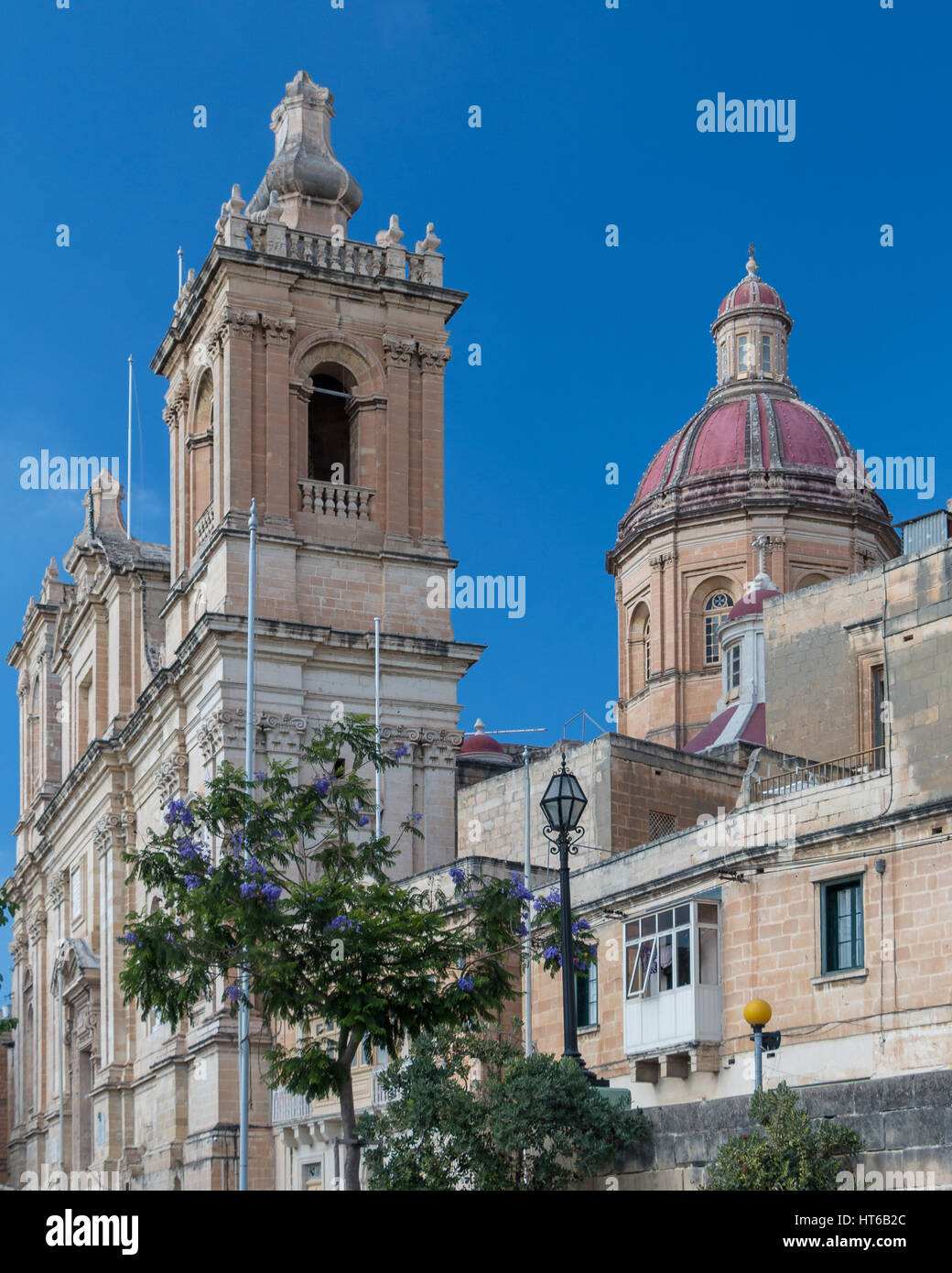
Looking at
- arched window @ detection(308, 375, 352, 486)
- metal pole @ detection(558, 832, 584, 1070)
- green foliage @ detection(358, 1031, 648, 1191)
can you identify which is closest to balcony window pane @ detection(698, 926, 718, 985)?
green foliage @ detection(358, 1031, 648, 1191)

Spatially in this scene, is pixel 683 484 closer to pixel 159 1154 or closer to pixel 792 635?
Answer: pixel 792 635

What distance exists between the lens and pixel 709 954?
91.3 ft

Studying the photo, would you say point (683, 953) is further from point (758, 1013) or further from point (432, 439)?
point (432, 439)

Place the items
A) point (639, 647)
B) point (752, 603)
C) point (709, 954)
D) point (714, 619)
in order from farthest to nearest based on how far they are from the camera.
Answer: point (639, 647) < point (714, 619) < point (752, 603) < point (709, 954)

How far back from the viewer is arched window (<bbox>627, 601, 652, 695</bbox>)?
66000 mm

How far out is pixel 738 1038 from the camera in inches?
1081

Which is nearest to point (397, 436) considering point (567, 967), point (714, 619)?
point (714, 619)

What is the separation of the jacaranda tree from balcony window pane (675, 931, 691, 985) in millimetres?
2945

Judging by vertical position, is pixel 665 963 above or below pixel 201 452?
below

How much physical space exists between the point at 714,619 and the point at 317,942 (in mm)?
41244

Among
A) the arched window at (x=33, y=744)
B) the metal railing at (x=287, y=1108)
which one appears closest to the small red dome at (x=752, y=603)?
the arched window at (x=33, y=744)

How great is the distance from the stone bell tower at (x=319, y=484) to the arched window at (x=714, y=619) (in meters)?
20.8

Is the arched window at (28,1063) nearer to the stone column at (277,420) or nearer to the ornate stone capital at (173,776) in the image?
the ornate stone capital at (173,776)
